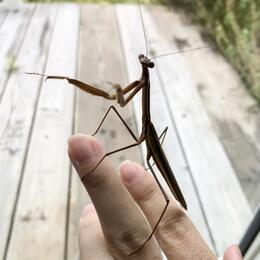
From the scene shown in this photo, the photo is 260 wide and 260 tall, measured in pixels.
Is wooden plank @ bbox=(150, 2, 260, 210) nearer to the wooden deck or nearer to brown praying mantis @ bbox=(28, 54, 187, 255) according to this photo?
the wooden deck

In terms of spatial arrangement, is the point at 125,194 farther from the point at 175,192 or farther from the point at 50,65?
the point at 50,65

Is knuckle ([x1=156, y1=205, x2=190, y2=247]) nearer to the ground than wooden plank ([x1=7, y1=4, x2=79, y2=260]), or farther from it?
farther from it

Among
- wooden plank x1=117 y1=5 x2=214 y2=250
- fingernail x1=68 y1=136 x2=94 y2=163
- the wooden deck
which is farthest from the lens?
wooden plank x1=117 y1=5 x2=214 y2=250

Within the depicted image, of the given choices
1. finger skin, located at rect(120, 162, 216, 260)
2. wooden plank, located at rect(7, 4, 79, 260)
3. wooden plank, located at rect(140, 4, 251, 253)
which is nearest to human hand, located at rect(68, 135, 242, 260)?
finger skin, located at rect(120, 162, 216, 260)

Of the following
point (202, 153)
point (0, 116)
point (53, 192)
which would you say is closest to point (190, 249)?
point (0, 116)

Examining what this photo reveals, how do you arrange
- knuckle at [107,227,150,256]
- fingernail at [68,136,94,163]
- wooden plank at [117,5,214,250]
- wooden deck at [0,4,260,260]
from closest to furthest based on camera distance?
fingernail at [68,136,94,163] → knuckle at [107,227,150,256] → wooden deck at [0,4,260,260] → wooden plank at [117,5,214,250]

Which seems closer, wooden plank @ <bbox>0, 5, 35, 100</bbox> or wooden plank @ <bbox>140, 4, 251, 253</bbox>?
wooden plank @ <bbox>0, 5, 35, 100</bbox>

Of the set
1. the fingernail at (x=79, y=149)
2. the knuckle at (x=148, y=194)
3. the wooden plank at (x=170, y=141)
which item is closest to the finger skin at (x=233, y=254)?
the knuckle at (x=148, y=194)
